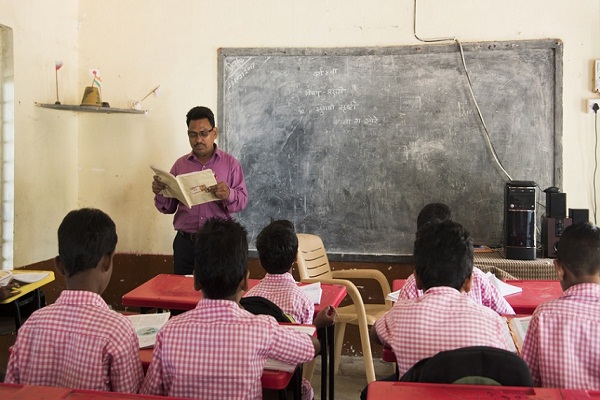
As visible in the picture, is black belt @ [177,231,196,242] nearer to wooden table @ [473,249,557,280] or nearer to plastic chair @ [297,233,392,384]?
plastic chair @ [297,233,392,384]

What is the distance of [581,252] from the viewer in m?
1.86

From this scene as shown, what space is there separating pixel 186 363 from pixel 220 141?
2.91 meters

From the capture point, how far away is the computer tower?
3.68m

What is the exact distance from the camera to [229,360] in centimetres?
163

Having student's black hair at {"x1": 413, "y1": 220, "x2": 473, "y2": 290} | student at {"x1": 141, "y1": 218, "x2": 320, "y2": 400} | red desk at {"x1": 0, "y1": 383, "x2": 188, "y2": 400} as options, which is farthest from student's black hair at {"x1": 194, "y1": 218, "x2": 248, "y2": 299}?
student's black hair at {"x1": 413, "y1": 220, "x2": 473, "y2": 290}

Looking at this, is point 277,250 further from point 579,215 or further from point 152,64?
point 152,64

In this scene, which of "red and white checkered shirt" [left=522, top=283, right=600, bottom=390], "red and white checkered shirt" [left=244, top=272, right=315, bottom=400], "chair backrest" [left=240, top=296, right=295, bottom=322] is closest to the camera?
"red and white checkered shirt" [left=522, top=283, right=600, bottom=390]

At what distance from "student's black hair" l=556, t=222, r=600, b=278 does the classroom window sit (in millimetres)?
3165

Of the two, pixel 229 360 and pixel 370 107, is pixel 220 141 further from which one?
pixel 229 360

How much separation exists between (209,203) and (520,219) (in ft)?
6.06

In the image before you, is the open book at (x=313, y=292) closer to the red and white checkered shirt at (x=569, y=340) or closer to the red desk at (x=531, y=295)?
the red desk at (x=531, y=295)

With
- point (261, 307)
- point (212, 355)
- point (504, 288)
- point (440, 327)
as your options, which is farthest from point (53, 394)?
point (504, 288)

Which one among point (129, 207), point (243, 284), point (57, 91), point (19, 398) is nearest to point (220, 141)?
point (129, 207)

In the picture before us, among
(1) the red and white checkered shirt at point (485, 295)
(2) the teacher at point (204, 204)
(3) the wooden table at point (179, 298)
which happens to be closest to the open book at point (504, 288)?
(1) the red and white checkered shirt at point (485, 295)
